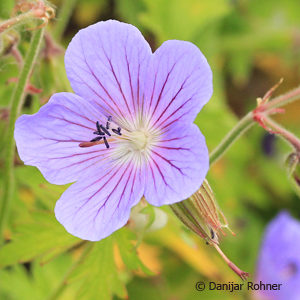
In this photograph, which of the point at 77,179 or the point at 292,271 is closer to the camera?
the point at 77,179

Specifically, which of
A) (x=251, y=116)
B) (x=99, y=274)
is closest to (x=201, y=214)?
(x=251, y=116)

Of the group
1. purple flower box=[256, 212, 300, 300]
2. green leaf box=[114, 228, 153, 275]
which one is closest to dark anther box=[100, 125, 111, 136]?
green leaf box=[114, 228, 153, 275]

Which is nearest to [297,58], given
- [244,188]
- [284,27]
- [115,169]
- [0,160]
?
[284,27]

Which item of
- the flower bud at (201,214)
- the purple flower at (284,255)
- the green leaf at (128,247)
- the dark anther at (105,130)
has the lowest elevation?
the purple flower at (284,255)

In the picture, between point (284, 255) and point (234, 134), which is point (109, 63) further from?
point (284, 255)

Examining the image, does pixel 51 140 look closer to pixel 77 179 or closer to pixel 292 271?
pixel 77 179

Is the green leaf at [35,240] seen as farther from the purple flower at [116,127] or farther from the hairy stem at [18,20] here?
the hairy stem at [18,20]

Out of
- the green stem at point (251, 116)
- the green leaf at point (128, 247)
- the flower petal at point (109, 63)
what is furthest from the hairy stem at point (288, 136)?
the green leaf at point (128, 247)
